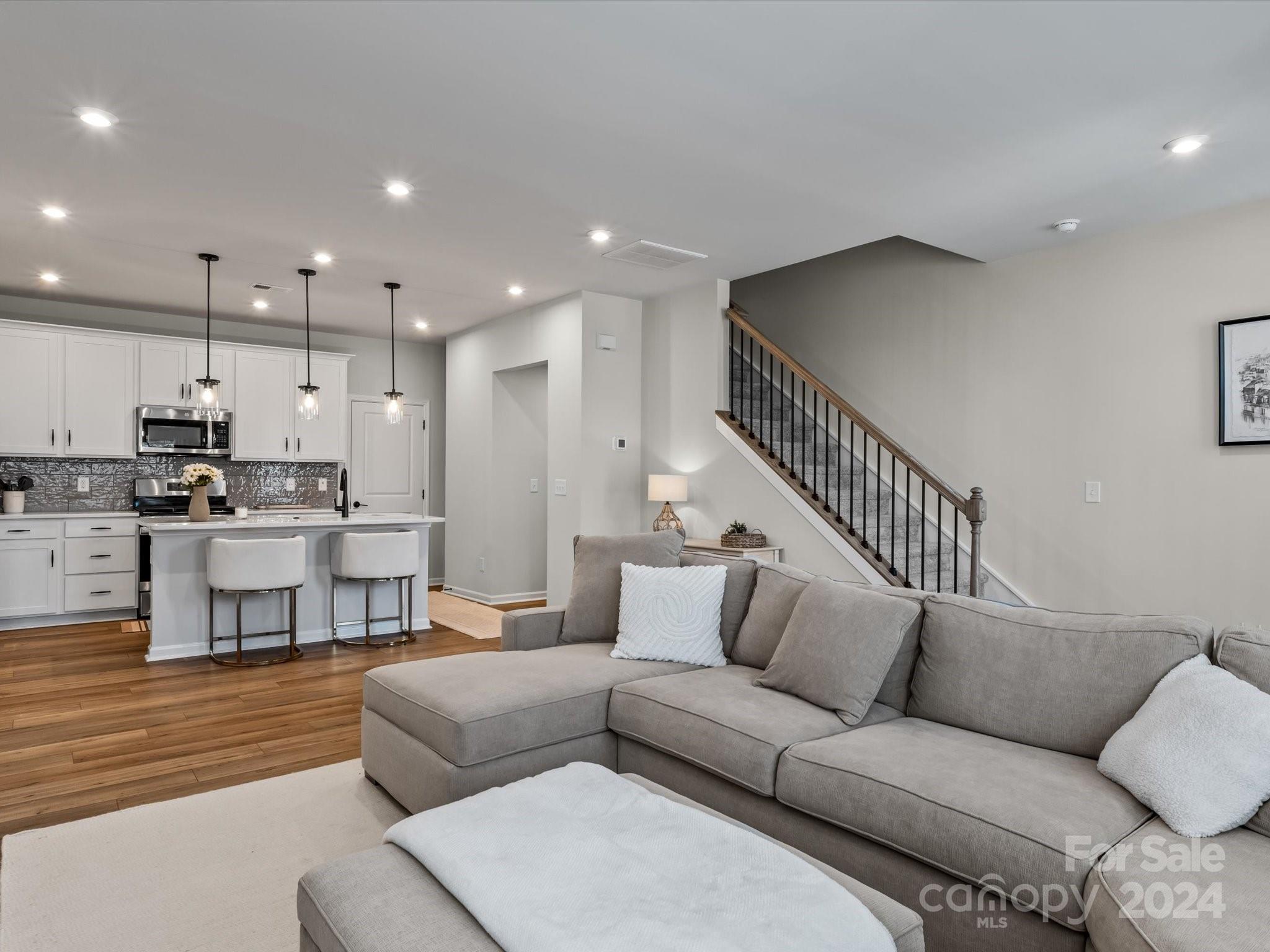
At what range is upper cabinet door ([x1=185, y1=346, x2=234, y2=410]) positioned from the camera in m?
7.05

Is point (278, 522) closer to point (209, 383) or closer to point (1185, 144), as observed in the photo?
point (209, 383)

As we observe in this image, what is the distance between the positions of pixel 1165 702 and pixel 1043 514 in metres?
3.39

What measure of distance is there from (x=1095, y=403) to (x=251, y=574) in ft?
17.5

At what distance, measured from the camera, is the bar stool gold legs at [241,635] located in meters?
5.03

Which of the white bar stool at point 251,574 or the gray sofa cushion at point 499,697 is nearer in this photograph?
the gray sofa cushion at point 499,697

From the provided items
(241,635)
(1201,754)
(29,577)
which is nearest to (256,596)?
(241,635)

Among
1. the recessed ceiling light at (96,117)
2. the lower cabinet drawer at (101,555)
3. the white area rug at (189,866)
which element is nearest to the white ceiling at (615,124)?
the recessed ceiling light at (96,117)

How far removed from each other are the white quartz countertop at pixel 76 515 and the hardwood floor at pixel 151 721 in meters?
1.01

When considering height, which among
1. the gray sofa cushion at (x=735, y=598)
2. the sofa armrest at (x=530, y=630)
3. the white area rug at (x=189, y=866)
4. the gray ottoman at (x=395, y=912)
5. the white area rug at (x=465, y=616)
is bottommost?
the white area rug at (x=465, y=616)

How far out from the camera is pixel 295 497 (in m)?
8.01

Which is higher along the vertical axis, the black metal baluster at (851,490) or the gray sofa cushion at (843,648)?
the black metal baluster at (851,490)

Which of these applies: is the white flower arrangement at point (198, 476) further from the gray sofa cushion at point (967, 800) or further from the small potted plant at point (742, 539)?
the gray sofa cushion at point (967, 800)

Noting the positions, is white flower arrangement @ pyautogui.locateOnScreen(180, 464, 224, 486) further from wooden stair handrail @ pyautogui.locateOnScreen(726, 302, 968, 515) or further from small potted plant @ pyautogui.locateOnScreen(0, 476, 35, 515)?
wooden stair handrail @ pyautogui.locateOnScreen(726, 302, 968, 515)

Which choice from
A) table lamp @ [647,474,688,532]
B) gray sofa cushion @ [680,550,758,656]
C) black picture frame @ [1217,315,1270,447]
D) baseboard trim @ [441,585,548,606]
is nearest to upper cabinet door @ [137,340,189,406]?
baseboard trim @ [441,585,548,606]
